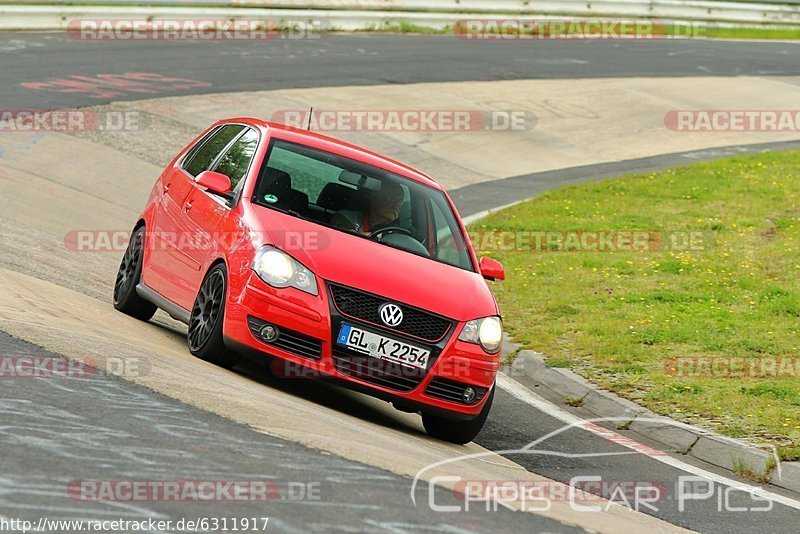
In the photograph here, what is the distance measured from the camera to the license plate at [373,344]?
8078mm

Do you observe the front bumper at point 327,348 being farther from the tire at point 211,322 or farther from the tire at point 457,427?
the tire at point 457,427

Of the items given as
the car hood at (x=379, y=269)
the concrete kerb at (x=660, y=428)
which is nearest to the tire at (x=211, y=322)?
the car hood at (x=379, y=269)

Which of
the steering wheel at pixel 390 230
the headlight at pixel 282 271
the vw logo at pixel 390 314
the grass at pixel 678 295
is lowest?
the grass at pixel 678 295

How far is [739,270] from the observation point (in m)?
14.7

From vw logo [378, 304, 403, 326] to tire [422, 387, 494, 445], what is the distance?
0.88 metres

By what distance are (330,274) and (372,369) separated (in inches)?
25.6

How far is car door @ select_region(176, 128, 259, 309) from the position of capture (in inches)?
354

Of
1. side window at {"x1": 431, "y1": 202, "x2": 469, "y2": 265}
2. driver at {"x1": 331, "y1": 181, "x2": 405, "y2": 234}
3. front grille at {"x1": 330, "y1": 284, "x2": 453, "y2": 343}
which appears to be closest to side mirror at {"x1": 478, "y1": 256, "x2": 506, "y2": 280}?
side window at {"x1": 431, "y1": 202, "x2": 469, "y2": 265}

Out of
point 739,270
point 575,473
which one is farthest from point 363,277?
point 739,270

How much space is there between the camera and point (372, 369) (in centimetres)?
812

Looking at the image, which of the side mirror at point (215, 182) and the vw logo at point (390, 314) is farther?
the side mirror at point (215, 182)

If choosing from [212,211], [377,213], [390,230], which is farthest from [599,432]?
[212,211]

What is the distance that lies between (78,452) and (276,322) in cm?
248

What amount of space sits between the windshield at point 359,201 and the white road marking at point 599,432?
151 centimetres
